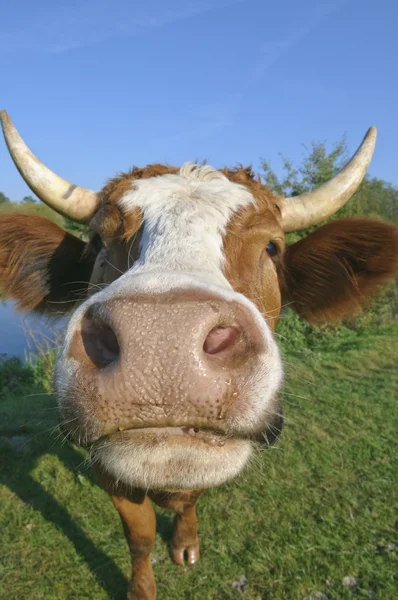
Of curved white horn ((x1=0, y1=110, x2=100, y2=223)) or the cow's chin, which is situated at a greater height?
curved white horn ((x1=0, y1=110, x2=100, y2=223))

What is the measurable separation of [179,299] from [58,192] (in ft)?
6.63

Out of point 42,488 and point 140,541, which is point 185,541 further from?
point 42,488

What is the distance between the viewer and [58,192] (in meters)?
3.08

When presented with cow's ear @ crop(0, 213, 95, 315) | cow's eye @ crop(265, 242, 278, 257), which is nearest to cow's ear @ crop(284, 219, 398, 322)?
cow's eye @ crop(265, 242, 278, 257)

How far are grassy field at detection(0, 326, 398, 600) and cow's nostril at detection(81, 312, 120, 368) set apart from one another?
3.91ft

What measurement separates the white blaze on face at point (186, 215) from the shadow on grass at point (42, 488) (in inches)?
109

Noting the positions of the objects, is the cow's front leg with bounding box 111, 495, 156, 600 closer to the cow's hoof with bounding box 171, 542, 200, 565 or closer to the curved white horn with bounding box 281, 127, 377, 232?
the cow's hoof with bounding box 171, 542, 200, 565

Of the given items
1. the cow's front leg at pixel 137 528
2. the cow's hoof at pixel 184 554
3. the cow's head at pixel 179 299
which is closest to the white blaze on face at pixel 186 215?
the cow's head at pixel 179 299

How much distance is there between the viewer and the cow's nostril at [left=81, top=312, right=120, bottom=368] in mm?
1521

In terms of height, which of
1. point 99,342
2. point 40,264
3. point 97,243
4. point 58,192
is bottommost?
point 99,342

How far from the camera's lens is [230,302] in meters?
1.50

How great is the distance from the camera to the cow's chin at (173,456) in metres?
1.59

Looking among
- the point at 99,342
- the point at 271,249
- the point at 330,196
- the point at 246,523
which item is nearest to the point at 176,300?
the point at 99,342

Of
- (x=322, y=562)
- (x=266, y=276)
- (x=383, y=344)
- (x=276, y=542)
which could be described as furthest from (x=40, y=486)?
(x=383, y=344)
